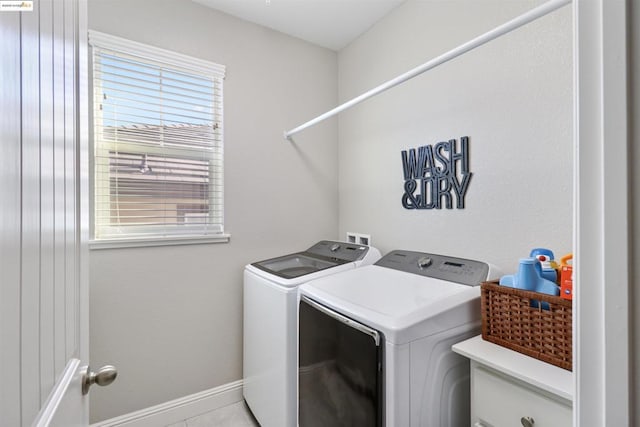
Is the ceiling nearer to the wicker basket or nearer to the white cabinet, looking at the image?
the wicker basket

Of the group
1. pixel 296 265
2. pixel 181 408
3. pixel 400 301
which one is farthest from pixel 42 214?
pixel 181 408

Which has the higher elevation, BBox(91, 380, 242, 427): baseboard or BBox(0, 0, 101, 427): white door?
BBox(0, 0, 101, 427): white door

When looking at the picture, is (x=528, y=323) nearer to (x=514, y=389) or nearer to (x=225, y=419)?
(x=514, y=389)

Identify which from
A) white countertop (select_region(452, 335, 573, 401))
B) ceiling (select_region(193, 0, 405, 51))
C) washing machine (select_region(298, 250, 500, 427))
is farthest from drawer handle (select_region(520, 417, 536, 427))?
ceiling (select_region(193, 0, 405, 51))

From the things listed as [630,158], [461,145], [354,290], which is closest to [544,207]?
[461,145]

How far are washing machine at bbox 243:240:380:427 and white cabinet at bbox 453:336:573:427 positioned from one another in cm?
81

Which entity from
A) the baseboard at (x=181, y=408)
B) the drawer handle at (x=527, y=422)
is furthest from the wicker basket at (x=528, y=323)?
the baseboard at (x=181, y=408)

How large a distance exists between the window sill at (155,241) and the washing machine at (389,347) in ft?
2.77

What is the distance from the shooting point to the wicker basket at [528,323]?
2.97 ft

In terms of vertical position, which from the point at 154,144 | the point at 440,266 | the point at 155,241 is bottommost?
the point at 440,266

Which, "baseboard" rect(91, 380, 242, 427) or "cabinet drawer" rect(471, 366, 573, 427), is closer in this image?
"cabinet drawer" rect(471, 366, 573, 427)

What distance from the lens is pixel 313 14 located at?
6.90 ft

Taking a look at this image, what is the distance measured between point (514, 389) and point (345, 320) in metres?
0.58

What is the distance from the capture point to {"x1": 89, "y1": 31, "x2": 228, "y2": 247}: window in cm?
173
